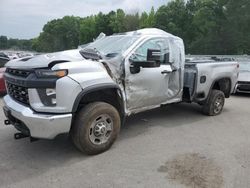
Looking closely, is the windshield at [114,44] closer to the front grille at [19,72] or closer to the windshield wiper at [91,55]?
the windshield wiper at [91,55]

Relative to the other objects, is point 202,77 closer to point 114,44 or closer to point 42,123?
point 114,44

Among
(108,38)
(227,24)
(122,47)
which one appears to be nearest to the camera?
(122,47)

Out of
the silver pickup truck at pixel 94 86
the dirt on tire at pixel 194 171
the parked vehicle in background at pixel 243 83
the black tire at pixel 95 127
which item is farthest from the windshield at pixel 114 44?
the parked vehicle in background at pixel 243 83

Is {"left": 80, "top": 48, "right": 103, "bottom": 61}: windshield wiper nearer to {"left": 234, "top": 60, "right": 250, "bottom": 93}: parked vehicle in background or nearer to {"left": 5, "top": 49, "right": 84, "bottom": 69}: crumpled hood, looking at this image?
{"left": 5, "top": 49, "right": 84, "bottom": 69}: crumpled hood

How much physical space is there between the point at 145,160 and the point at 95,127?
2.99ft

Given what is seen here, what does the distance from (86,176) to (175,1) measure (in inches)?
1838

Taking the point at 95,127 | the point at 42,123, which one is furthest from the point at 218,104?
the point at 42,123

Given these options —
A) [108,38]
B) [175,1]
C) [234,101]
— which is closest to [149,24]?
[175,1]

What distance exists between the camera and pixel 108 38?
6.44 m

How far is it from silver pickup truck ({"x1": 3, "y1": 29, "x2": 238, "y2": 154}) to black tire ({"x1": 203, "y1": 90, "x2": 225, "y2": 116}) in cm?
78

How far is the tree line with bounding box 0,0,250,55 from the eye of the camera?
3484 centimetres

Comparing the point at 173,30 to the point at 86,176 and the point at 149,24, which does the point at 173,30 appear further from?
the point at 86,176

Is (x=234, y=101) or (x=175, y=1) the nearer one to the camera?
(x=234, y=101)

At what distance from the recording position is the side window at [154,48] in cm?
566
